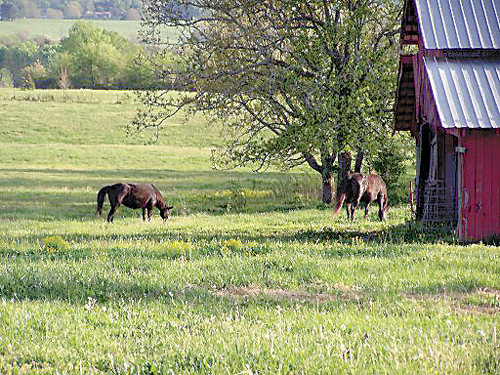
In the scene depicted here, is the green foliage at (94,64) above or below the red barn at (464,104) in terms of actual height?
above

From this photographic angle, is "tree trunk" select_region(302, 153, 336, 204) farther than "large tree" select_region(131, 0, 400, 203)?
Yes

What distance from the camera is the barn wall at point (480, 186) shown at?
15.6m

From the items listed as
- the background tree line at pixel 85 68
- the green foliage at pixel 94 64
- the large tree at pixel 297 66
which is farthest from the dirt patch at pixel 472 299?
the green foliage at pixel 94 64

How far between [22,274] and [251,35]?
16135mm

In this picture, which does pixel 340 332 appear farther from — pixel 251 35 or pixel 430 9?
pixel 251 35

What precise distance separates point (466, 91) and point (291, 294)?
27.6ft

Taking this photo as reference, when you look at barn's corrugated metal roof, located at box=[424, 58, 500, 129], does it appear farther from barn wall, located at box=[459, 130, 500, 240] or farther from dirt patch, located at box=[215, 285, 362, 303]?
dirt patch, located at box=[215, 285, 362, 303]

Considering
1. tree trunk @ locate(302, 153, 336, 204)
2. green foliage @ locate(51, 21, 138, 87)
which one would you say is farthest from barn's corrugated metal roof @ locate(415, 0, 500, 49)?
green foliage @ locate(51, 21, 138, 87)

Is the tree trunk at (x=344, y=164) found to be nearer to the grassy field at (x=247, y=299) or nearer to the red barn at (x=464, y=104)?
the grassy field at (x=247, y=299)

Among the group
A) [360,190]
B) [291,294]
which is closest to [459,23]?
[360,190]

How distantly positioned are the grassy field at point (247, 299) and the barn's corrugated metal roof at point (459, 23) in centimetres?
455

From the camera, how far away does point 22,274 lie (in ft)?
34.4

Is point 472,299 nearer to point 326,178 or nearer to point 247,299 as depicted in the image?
point 247,299

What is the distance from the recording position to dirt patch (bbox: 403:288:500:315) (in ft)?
27.0
